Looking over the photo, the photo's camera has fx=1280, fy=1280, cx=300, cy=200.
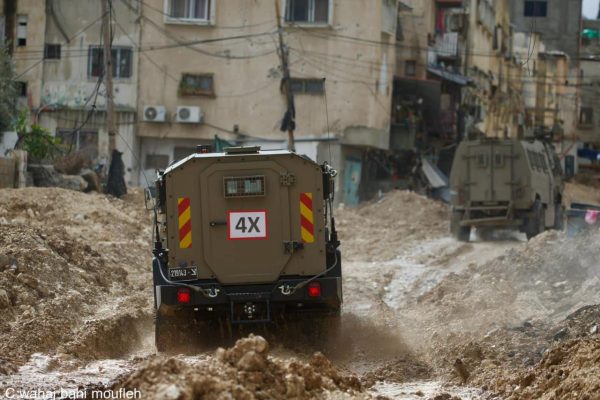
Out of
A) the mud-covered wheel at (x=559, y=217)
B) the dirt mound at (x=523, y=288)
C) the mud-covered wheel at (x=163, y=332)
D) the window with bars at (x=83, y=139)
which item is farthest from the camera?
the window with bars at (x=83, y=139)

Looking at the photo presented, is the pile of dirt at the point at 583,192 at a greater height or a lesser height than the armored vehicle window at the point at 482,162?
lesser

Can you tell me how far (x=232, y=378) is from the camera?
899 centimetres

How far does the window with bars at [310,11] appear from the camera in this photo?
46.3m

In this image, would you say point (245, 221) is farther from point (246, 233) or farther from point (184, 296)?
point (184, 296)

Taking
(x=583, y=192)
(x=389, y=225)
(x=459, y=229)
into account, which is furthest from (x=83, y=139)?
(x=583, y=192)

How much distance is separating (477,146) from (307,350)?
18.0m

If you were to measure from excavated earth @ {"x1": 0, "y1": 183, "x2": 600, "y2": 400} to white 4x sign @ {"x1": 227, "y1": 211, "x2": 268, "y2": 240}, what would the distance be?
4.44 ft

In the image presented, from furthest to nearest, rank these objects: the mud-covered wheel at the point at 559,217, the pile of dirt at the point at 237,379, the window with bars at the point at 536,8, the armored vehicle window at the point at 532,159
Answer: the window with bars at the point at 536,8 → the mud-covered wheel at the point at 559,217 → the armored vehicle window at the point at 532,159 → the pile of dirt at the point at 237,379

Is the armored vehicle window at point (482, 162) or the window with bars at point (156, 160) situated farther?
the window with bars at point (156, 160)

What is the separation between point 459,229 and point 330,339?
17693 millimetres

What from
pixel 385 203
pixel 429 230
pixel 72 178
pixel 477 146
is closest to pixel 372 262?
pixel 477 146

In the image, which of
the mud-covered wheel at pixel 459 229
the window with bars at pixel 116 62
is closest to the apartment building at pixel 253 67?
the window with bars at pixel 116 62

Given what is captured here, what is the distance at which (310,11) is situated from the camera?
152 feet

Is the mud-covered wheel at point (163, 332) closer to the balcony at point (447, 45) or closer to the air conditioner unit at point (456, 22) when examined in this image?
the balcony at point (447, 45)
